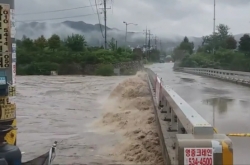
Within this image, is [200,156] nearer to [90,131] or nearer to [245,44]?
[90,131]

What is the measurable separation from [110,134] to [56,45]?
6699 cm

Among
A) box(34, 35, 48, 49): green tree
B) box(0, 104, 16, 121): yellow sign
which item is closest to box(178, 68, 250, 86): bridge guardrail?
box(0, 104, 16, 121): yellow sign

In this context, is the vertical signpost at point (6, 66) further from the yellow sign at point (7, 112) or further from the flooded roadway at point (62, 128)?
the flooded roadway at point (62, 128)

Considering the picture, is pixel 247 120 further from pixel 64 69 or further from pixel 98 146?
pixel 64 69

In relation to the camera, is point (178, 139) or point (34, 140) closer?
point (178, 139)

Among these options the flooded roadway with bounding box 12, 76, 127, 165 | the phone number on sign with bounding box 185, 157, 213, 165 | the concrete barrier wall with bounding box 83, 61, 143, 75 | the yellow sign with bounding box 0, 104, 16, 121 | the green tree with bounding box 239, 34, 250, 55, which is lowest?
the flooded roadway with bounding box 12, 76, 127, 165

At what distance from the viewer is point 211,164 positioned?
3967 mm

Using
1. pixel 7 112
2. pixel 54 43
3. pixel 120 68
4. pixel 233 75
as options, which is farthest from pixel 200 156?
pixel 54 43

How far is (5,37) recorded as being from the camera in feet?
18.4

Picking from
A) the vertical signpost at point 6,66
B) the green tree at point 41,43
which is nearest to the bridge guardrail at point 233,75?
the vertical signpost at point 6,66

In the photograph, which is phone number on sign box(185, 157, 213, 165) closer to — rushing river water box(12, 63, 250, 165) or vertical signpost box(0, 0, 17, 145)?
vertical signpost box(0, 0, 17, 145)

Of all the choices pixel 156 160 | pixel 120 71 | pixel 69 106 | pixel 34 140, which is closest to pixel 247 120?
pixel 156 160

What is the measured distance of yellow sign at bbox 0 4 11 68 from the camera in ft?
18.1

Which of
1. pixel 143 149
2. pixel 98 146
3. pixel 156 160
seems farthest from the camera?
pixel 98 146
